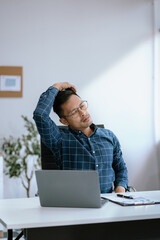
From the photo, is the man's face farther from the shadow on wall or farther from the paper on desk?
the shadow on wall

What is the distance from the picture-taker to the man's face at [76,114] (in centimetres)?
221

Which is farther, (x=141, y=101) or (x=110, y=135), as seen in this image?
(x=141, y=101)

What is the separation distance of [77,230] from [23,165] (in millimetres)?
3392

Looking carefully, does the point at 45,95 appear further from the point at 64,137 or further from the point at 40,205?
the point at 40,205

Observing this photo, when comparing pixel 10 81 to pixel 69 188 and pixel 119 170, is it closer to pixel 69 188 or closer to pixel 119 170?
pixel 119 170

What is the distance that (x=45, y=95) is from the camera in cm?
224

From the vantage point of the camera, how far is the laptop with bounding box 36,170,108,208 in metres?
1.50

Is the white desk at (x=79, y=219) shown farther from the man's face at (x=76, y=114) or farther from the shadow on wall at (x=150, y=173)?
the shadow on wall at (x=150, y=173)

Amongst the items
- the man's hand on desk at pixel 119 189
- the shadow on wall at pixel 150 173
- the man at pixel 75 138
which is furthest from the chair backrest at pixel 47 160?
the shadow on wall at pixel 150 173

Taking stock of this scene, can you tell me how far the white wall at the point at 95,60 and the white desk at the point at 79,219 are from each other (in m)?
3.37

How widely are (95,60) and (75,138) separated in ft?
9.78

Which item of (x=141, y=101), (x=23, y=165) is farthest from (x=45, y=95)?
(x=141, y=101)

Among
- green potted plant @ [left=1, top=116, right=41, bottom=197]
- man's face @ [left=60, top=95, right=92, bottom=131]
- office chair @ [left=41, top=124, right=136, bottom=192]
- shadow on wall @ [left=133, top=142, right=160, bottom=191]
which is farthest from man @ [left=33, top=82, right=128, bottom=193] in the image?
shadow on wall @ [left=133, top=142, right=160, bottom=191]

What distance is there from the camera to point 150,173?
5289mm
